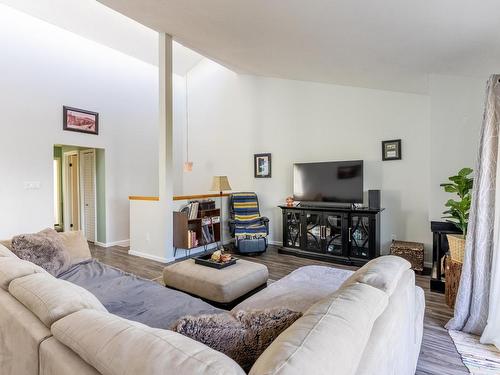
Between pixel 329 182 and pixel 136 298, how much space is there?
10.9ft

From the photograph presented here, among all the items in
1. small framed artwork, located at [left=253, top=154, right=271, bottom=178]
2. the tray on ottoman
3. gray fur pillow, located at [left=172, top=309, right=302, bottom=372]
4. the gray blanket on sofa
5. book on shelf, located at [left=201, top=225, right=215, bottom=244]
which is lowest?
book on shelf, located at [left=201, top=225, right=215, bottom=244]

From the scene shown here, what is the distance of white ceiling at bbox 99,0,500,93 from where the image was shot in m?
2.07

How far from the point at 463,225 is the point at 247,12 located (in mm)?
2855

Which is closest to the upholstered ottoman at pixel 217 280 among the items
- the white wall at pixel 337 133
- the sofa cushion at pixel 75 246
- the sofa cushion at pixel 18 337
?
the sofa cushion at pixel 75 246

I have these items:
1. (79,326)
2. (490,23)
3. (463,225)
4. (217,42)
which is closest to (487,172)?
(463,225)

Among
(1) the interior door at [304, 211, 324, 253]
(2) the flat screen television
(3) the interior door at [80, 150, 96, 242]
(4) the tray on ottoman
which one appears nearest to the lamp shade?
(2) the flat screen television

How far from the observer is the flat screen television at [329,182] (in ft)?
13.8

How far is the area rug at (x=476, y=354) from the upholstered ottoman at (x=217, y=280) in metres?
1.61

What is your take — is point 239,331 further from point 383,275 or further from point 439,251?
point 439,251

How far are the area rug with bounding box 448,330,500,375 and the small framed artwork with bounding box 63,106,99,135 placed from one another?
5.67 metres

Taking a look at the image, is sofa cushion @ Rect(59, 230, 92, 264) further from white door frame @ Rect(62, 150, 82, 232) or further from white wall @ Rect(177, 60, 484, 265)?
white door frame @ Rect(62, 150, 82, 232)

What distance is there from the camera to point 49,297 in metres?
1.17

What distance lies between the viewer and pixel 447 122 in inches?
124

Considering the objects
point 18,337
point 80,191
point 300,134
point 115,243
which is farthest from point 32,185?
point 300,134
